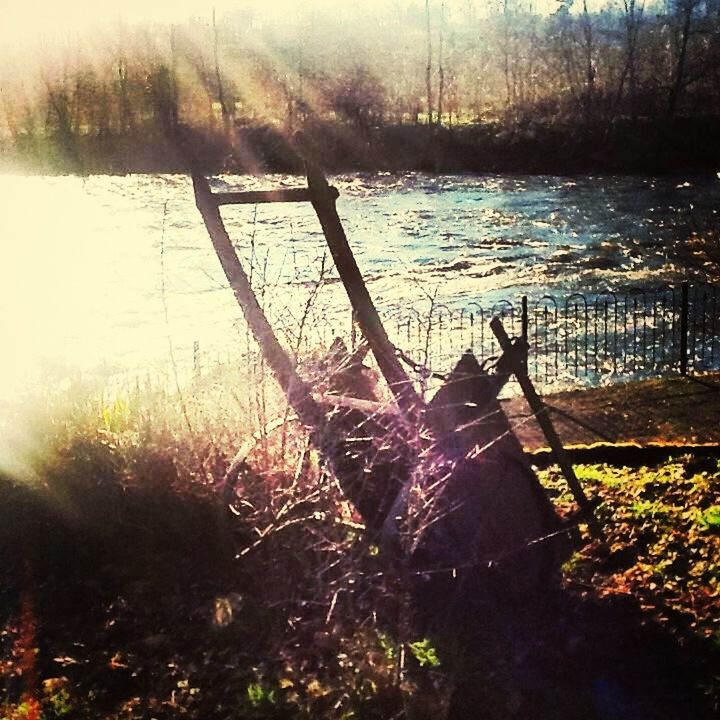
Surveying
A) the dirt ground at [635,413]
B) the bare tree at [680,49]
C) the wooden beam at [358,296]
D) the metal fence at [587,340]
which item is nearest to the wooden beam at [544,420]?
the wooden beam at [358,296]

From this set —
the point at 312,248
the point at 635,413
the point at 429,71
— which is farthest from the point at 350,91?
the point at 635,413

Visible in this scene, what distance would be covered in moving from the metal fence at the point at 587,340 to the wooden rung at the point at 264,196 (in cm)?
789

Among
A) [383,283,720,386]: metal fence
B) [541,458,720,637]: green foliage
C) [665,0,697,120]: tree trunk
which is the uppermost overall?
[665,0,697,120]: tree trunk

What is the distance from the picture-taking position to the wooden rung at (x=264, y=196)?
5371mm

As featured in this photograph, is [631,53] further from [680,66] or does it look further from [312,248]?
[312,248]

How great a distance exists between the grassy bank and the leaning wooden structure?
0.22 metres

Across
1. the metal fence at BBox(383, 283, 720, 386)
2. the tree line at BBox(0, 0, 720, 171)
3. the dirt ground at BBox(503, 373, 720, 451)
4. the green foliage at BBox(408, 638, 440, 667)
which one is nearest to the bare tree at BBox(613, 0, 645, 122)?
the tree line at BBox(0, 0, 720, 171)

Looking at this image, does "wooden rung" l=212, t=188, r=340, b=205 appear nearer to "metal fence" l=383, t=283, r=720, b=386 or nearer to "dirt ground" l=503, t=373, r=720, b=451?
"dirt ground" l=503, t=373, r=720, b=451

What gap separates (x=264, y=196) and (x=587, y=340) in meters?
12.3

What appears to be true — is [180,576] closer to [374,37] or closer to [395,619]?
[395,619]

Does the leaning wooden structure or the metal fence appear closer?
the leaning wooden structure

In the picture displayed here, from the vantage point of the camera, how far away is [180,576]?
19.5ft

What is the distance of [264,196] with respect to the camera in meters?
5.38

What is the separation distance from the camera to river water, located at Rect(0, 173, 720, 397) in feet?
65.2
